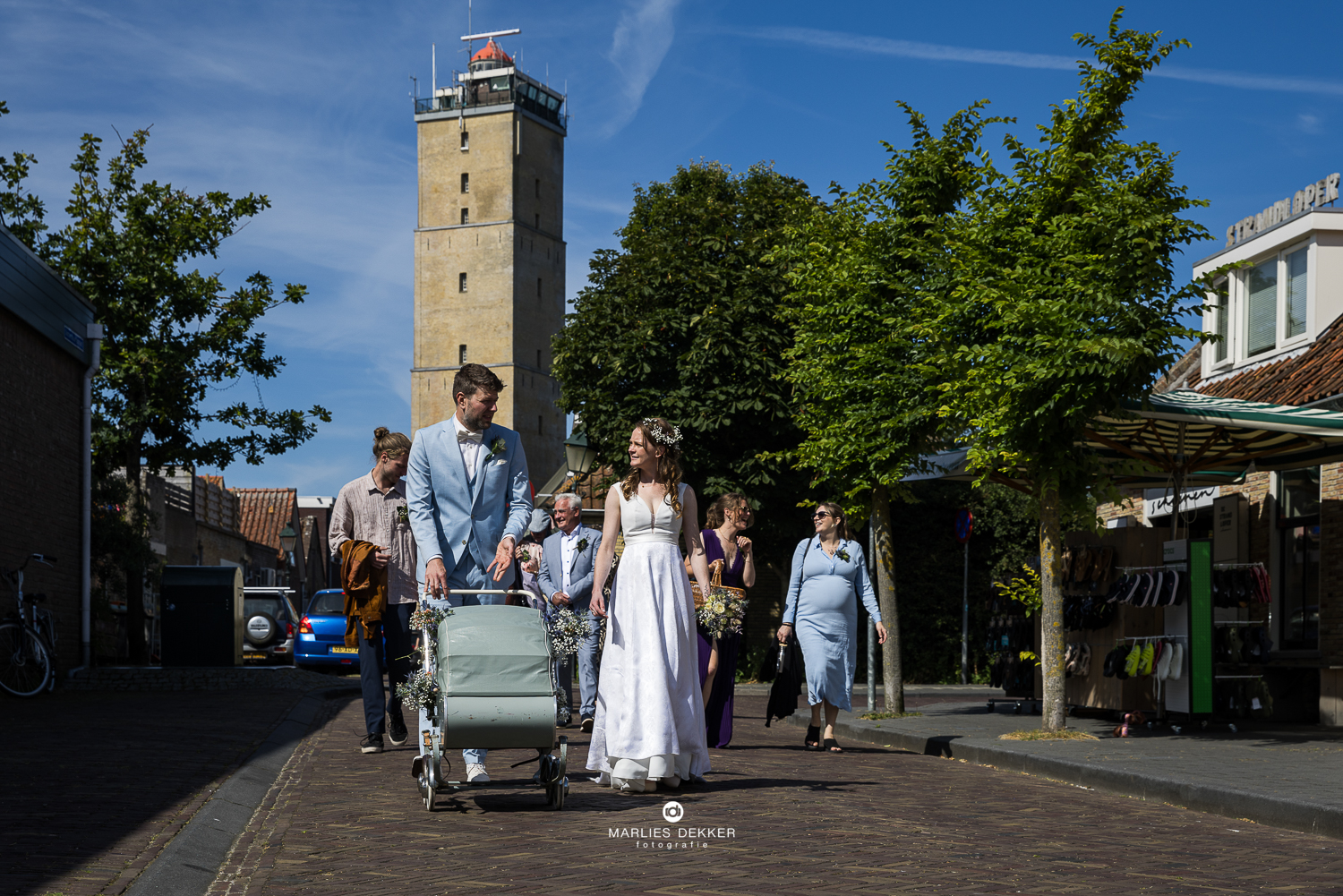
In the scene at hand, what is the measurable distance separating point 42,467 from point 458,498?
13261 millimetres

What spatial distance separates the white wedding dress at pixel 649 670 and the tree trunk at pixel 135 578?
16.9m

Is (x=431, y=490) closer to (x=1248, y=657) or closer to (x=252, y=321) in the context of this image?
(x=1248, y=657)

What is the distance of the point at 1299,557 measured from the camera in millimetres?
16312

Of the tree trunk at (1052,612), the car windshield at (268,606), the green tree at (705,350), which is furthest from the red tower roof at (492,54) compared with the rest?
the tree trunk at (1052,612)

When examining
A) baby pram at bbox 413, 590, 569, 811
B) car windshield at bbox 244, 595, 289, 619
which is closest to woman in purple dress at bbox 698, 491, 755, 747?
baby pram at bbox 413, 590, 569, 811

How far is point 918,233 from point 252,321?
12119 millimetres

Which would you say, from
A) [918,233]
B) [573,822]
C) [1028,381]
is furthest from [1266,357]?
[573,822]

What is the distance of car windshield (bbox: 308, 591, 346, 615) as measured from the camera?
1052 inches

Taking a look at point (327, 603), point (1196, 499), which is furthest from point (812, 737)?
point (327, 603)

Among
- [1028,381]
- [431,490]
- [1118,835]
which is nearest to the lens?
[1118,835]

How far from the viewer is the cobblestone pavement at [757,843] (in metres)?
5.27

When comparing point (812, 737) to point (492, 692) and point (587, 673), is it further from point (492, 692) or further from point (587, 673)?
point (492, 692)

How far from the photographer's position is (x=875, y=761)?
10.8 m

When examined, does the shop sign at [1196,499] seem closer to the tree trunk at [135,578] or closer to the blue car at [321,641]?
the blue car at [321,641]
